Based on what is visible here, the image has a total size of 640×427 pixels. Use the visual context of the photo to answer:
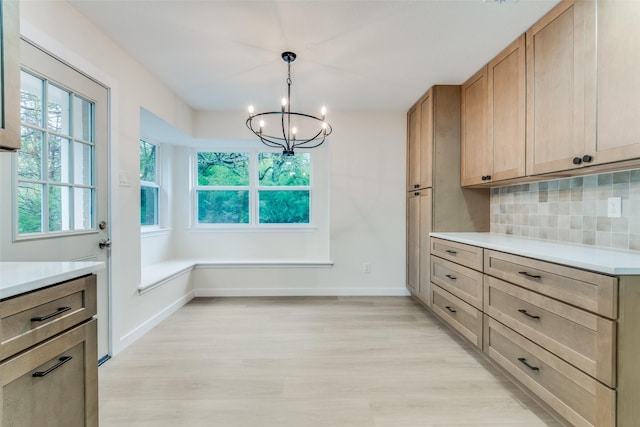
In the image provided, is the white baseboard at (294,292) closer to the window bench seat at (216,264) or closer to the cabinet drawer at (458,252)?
the window bench seat at (216,264)

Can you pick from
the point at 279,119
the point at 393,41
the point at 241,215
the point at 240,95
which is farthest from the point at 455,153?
the point at 241,215

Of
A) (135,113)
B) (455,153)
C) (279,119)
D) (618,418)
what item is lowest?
(618,418)

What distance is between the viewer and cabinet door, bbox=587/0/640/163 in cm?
138

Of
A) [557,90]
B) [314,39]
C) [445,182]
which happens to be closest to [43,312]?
[314,39]

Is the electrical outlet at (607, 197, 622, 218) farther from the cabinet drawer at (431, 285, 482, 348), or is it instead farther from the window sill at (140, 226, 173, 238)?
the window sill at (140, 226, 173, 238)

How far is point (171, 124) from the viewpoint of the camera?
317cm

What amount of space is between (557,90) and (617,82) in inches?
14.7

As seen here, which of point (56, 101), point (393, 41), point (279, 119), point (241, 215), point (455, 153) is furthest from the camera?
point (241, 215)

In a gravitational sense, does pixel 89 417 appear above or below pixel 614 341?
below

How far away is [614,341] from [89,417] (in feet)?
7.01

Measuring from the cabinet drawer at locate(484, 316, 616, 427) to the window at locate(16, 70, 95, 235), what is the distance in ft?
9.27

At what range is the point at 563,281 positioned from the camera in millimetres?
1433

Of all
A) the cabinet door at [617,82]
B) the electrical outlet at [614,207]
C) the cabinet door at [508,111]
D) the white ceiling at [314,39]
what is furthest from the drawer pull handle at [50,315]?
the electrical outlet at [614,207]

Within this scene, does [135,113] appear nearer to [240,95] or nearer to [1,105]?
[240,95]
